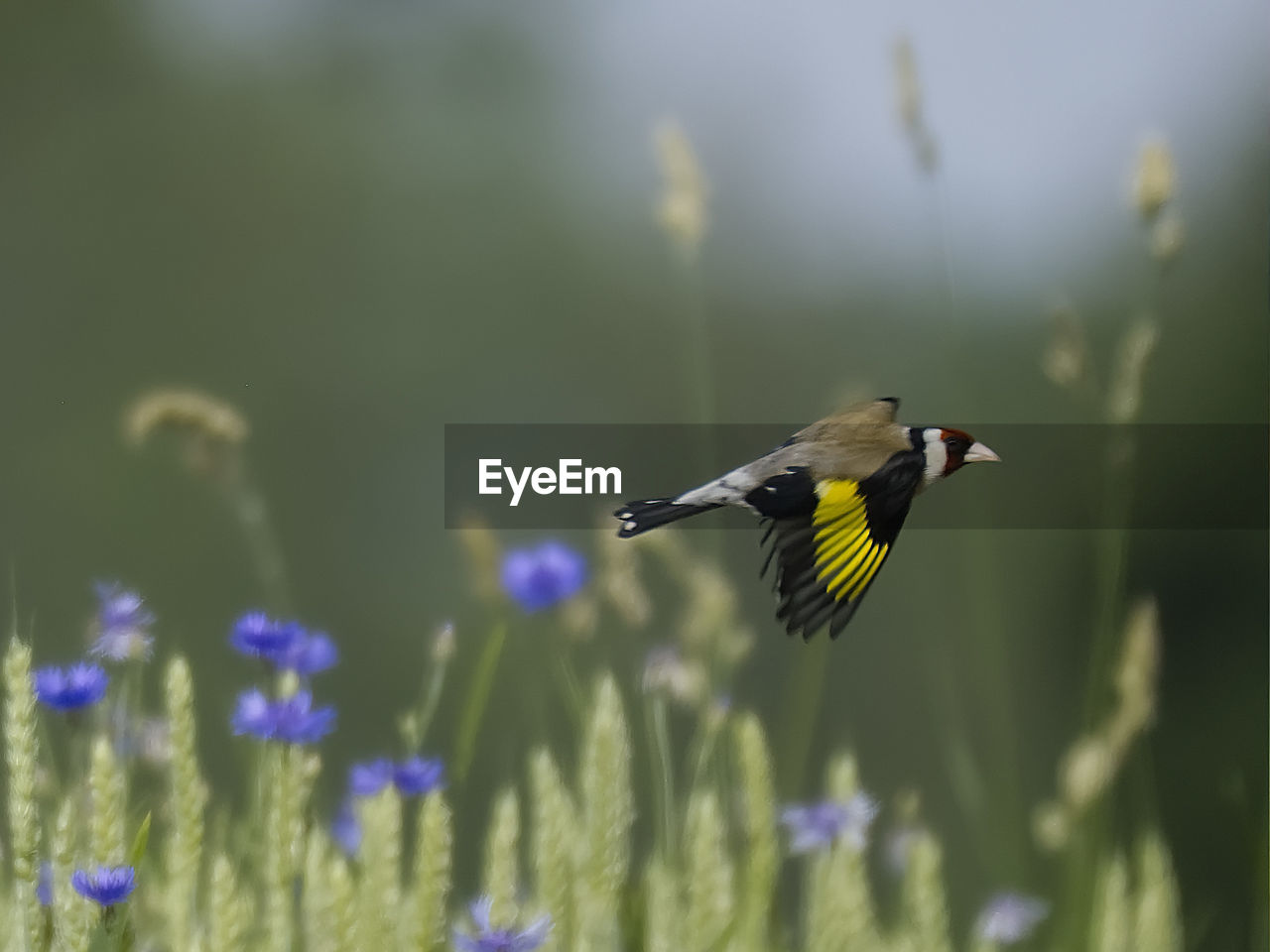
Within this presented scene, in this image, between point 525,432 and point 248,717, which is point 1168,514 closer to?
point 525,432

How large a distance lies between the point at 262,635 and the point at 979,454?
1.53 ft

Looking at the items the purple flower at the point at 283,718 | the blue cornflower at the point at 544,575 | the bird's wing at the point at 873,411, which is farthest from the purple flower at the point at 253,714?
the bird's wing at the point at 873,411

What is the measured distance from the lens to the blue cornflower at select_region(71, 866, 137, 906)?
0.50m

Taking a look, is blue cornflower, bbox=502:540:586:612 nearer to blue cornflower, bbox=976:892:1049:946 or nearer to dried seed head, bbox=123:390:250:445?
dried seed head, bbox=123:390:250:445

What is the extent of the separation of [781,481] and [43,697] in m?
0.42

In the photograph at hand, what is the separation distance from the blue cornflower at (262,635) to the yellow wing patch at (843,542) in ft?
0.98

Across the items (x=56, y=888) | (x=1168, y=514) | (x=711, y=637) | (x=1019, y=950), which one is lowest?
(x=1019, y=950)

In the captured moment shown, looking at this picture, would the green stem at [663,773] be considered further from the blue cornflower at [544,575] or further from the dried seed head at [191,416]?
the dried seed head at [191,416]

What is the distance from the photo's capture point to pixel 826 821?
0.77 metres

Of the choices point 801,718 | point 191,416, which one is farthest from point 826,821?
point 191,416

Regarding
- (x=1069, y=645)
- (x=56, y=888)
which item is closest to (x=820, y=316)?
(x=1069, y=645)

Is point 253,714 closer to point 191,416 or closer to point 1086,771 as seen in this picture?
point 191,416

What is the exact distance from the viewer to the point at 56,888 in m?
0.53

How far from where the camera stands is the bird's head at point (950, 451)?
818 mm
